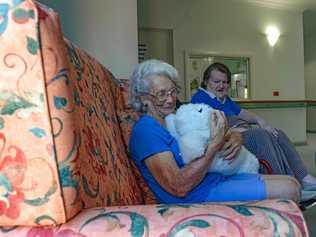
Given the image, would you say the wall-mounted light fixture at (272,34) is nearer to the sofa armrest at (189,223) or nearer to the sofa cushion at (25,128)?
the sofa armrest at (189,223)

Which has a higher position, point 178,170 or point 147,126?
point 147,126

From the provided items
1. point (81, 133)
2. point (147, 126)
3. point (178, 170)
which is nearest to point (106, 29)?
point (147, 126)

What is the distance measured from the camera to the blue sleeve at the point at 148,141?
127cm

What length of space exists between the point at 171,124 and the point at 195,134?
0.15 m

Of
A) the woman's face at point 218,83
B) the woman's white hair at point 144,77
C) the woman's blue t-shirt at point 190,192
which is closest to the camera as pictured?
the woman's blue t-shirt at point 190,192

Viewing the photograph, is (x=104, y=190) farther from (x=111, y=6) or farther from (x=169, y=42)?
(x=169, y=42)

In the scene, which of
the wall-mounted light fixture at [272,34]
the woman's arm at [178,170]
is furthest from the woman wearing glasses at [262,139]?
the wall-mounted light fixture at [272,34]

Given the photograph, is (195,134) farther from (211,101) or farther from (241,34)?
(241,34)

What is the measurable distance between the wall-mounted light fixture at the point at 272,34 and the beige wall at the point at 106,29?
5196mm

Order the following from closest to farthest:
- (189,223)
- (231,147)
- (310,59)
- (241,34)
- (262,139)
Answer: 1. (189,223)
2. (231,147)
3. (262,139)
4. (241,34)
5. (310,59)

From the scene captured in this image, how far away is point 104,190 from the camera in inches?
36.5

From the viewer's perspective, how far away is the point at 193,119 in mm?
1387

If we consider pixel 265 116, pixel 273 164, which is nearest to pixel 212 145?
pixel 273 164

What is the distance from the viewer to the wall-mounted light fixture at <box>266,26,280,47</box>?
726 centimetres
